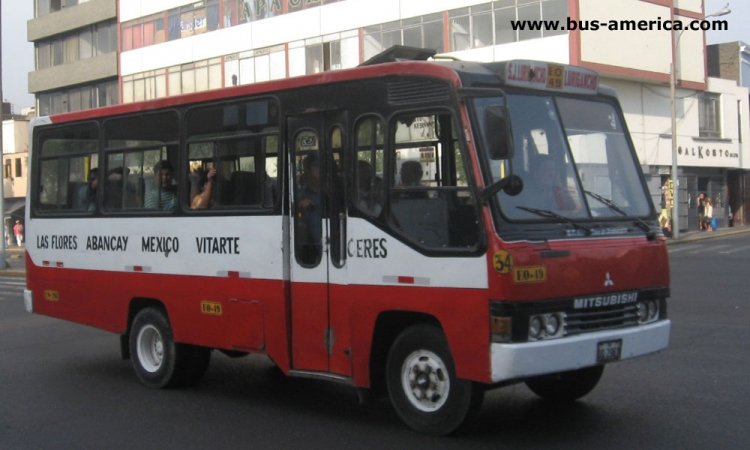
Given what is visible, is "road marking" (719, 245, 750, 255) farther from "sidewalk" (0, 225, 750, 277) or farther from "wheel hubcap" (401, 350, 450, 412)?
"wheel hubcap" (401, 350, 450, 412)

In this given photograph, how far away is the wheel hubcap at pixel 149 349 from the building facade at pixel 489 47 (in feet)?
80.5

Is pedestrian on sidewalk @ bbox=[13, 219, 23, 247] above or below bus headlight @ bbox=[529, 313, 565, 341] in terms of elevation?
above

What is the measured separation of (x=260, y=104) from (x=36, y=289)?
15.7 feet

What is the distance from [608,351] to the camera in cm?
712

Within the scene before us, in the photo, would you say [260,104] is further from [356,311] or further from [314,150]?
[356,311]

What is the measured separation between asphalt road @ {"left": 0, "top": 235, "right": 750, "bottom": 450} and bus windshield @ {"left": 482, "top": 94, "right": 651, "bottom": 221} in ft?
5.74

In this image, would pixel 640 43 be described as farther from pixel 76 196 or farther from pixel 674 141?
pixel 76 196

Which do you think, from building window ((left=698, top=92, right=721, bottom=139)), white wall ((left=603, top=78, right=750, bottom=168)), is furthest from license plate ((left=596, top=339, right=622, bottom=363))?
building window ((left=698, top=92, right=721, bottom=139))

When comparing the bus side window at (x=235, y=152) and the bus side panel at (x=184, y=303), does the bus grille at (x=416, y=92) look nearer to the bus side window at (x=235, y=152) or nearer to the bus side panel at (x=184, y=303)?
the bus side window at (x=235, y=152)

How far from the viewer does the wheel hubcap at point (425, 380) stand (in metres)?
7.23

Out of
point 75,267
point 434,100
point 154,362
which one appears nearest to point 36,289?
point 75,267

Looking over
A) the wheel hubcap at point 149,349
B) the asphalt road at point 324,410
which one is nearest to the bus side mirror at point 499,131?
the asphalt road at point 324,410

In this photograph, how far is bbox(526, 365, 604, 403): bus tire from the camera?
8.33 m

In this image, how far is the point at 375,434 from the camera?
7586 mm
